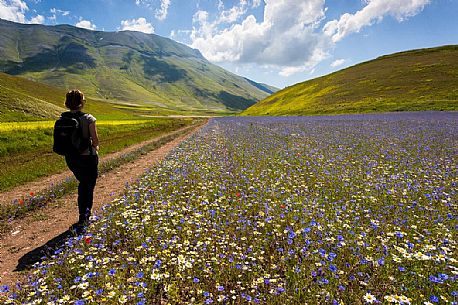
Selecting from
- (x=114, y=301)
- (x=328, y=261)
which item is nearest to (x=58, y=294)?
(x=114, y=301)

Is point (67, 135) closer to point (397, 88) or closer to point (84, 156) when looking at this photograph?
point (84, 156)

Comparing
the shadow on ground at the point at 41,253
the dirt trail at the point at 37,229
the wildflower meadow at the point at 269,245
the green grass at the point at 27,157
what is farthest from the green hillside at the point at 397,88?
the shadow on ground at the point at 41,253

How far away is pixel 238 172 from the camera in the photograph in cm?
1061

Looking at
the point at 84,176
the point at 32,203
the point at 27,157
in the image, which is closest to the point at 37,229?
the point at 84,176

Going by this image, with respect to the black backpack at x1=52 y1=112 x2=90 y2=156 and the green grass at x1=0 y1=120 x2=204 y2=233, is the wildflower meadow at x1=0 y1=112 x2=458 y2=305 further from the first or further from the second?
the green grass at x1=0 y1=120 x2=204 y2=233

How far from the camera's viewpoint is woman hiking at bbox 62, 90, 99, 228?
6.89m

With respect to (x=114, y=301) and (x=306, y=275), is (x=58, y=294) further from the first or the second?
(x=306, y=275)

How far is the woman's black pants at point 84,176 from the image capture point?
23.1 feet

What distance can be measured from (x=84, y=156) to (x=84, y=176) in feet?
1.93

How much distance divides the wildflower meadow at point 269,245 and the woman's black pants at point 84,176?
2.17 ft

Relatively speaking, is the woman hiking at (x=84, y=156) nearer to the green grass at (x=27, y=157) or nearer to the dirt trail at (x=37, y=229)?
the dirt trail at (x=37, y=229)

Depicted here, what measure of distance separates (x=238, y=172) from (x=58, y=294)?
24.3 ft

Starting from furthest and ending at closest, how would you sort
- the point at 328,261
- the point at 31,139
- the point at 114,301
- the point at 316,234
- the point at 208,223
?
the point at 31,139, the point at 208,223, the point at 316,234, the point at 328,261, the point at 114,301

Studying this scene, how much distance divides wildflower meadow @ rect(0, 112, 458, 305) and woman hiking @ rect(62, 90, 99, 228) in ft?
2.34
